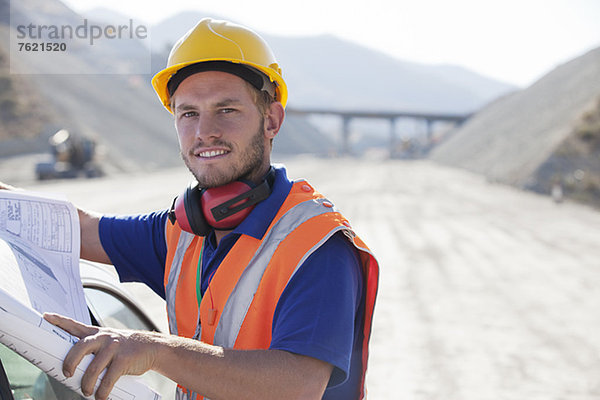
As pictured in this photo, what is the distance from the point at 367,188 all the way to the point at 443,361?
20016 mm

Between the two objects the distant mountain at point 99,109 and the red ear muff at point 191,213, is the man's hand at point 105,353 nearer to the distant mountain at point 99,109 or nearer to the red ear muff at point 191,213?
the red ear muff at point 191,213

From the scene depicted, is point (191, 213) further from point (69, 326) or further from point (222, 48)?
point (69, 326)

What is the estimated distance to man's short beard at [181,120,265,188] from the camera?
6.37 ft

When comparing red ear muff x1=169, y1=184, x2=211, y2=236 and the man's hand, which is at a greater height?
red ear muff x1=169, y1=184, x2=211, y2=236

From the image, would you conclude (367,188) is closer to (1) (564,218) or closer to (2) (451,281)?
(1) (564,218)

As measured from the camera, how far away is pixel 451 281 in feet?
29.8

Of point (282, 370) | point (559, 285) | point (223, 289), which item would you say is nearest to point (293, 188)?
point (223, 289)

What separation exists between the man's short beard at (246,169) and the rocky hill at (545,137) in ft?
81.3

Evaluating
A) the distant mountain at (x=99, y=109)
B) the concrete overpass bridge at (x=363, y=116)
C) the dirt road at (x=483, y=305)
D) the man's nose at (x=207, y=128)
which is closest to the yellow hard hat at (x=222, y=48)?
the man's nose at (x=207, y=128)

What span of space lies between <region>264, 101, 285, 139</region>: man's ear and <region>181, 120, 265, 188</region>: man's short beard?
5 cm

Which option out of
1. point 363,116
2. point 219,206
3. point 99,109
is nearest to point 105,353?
point 219,206

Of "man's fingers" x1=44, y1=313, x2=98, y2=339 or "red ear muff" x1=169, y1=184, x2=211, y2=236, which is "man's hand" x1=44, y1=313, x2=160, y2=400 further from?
"red ear muff" x1=169, y1=184, x2=211, y2=236

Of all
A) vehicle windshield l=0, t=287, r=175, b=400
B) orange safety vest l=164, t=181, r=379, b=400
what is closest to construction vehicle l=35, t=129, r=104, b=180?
vehicle windshield l=0, t=287, r=175, b=400

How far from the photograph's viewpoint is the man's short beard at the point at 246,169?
1.94 m
